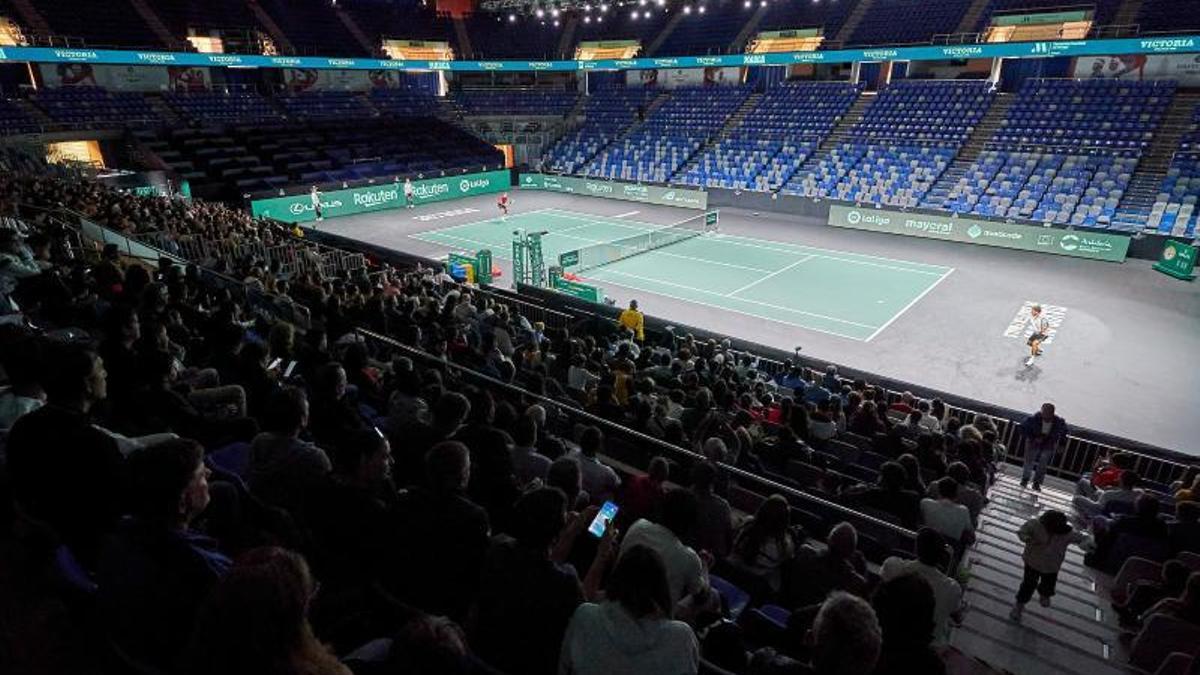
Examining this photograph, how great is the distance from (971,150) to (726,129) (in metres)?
14.6

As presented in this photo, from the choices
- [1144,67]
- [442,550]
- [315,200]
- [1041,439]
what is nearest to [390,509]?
[442,550]

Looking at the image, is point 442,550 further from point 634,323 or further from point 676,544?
point 634,323

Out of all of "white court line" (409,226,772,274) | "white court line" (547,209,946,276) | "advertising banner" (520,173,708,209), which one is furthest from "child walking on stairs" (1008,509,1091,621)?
"advertising banner" (520,173,708,209)

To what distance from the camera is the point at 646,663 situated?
2.97 metres

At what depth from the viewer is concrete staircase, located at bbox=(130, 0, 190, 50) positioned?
131 ft

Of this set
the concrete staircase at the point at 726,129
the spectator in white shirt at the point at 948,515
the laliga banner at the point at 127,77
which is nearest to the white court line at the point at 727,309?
the spectator in white shirt at the point at 948,515

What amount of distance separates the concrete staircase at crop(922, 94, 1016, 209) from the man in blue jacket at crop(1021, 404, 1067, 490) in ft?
74.9

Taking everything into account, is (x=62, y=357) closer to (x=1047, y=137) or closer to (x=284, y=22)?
(x=1047, y=137)

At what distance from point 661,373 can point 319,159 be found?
114 feet

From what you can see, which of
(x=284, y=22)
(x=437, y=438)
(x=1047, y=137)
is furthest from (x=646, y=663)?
(x=284, y=22)

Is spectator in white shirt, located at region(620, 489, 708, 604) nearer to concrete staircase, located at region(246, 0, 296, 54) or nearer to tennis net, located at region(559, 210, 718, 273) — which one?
tennis net, located at region(559, 210, 718, 273)

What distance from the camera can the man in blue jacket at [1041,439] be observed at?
36.2 feet

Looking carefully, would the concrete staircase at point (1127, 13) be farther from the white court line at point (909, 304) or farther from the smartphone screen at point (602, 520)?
the smartphone screen at point (602, 520)

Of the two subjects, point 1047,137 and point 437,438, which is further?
point 1047,137
